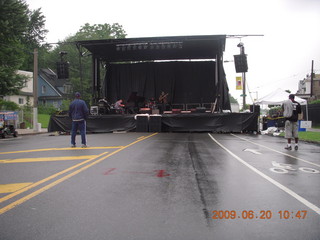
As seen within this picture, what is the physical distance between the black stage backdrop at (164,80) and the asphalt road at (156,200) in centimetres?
1937

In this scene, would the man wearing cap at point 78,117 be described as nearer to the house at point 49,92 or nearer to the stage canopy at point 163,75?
the stage canopy at point 163,75

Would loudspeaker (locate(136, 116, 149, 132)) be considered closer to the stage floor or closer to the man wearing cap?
the stage floor

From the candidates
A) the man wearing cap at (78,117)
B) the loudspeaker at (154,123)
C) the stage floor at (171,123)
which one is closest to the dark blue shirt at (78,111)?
the man wearing cap at (78,117)

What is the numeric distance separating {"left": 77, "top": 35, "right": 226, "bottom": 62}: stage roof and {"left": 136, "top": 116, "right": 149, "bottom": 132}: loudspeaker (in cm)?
538

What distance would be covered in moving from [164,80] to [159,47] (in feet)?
18.0

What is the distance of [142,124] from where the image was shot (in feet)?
63.7

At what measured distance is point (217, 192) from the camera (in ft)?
15.6

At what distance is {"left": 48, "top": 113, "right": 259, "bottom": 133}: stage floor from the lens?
19250 mm

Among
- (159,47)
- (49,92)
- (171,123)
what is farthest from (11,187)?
(49,92)

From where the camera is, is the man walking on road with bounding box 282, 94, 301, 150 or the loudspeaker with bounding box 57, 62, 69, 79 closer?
the man walking on road with bounding box 282, 94, 301, 150

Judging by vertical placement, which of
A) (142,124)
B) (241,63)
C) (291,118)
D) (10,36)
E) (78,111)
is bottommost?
(142,124)

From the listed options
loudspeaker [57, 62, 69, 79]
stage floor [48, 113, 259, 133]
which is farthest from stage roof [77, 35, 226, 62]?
stage floor [48, 113, 259, 133]

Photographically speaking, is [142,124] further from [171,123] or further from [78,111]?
[78,111]

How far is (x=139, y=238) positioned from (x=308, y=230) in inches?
71.0
